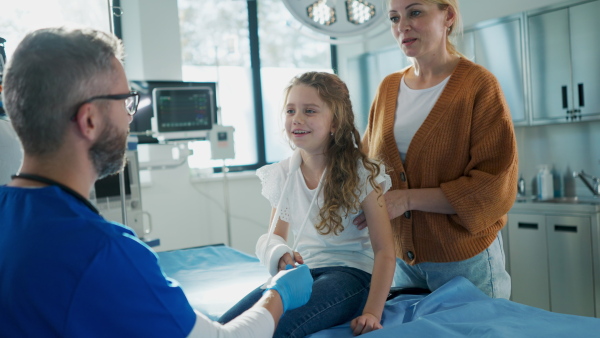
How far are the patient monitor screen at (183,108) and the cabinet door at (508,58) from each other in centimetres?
187

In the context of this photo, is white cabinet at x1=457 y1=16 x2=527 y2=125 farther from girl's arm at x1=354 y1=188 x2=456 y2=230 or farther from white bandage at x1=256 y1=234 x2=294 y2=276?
white bandage at x1=256 y1=234 x2=294 y2=276

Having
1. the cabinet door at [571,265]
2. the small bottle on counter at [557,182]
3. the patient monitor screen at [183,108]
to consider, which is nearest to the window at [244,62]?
the patient monitor screen at [183,108]

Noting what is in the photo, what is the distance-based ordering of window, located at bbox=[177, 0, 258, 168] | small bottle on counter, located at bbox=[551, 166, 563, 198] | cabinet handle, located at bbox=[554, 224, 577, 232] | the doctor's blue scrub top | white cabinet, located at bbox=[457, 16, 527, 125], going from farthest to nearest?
window, located at bbox=[177, 0, 258, 168] → small bottle on counter, located at bbox=[551, 166, 563, 198] → white cabinet, located at bbox=[457, 16, 527, 125] → cabinet handle, located at bbox=[554, 224, 577, 232] → the doctor's blue scrub top

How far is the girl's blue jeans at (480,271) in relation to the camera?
4.72 ft

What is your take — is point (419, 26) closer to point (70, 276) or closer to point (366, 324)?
point (366, 324)

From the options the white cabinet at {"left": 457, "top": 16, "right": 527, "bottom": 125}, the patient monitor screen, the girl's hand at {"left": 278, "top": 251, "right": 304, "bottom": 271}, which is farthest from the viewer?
the white cabinet at {"left": 457, "top": 16, "right": 527, "bottom": 125}

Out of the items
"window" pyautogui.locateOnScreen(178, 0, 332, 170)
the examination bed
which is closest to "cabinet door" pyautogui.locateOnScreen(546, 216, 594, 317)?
the examination bed

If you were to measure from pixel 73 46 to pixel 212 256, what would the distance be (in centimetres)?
178

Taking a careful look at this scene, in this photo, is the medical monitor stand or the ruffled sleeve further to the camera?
the medical monitor stand

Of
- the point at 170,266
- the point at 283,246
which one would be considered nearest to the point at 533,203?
the point at 170,266

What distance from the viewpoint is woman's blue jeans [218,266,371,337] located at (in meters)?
1.27

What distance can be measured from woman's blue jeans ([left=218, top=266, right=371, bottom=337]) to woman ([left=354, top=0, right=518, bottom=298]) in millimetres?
157

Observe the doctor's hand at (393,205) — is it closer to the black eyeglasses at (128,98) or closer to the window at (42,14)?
the black eyeglasses at (128,98)

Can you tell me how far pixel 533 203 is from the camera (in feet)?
10.9
